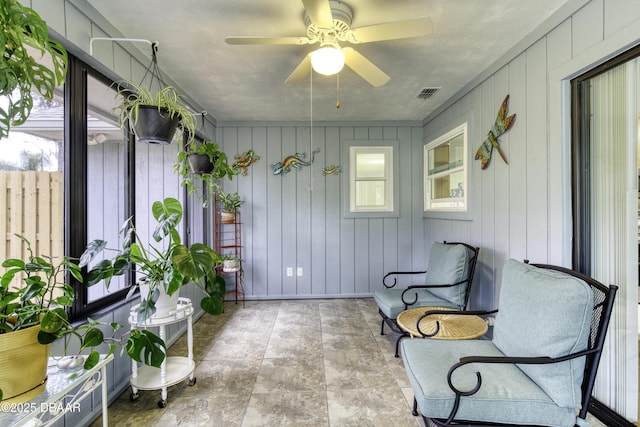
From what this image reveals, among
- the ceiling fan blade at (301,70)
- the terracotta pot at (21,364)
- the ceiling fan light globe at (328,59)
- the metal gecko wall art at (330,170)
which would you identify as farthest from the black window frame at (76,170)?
the metal gecko wall art at (330,170)

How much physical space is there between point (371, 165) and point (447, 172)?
104 cm

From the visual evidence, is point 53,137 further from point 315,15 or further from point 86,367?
point 315,15

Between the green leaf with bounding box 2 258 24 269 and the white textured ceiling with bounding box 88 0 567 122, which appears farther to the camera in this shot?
the white textured ceiling with bounding box 88 0 567 122

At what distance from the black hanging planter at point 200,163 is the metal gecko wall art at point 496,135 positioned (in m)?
2.50

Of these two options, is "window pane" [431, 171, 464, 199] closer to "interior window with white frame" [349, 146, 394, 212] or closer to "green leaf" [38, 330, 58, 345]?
"interior window with white frame" [349, 146, 394, 212]

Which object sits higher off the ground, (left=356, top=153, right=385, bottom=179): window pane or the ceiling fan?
the ceiling fan

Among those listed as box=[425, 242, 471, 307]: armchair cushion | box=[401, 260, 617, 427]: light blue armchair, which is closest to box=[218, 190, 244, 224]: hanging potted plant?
box=[425, 242, 471, 307]: armchair cushion

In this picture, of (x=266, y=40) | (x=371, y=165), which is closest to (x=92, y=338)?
(x=266, y=40)

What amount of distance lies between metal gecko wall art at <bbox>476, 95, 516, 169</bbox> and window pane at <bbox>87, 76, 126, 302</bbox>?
2955 millimetres

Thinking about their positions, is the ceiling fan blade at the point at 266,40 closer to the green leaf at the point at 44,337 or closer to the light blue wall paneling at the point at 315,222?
the green leaf at the point at 44,337

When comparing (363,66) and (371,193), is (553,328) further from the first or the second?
(371,193)

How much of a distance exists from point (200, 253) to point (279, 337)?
161 centimetres

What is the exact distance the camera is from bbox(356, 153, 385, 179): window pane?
415 centimetres

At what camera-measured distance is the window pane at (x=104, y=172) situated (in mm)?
2023
